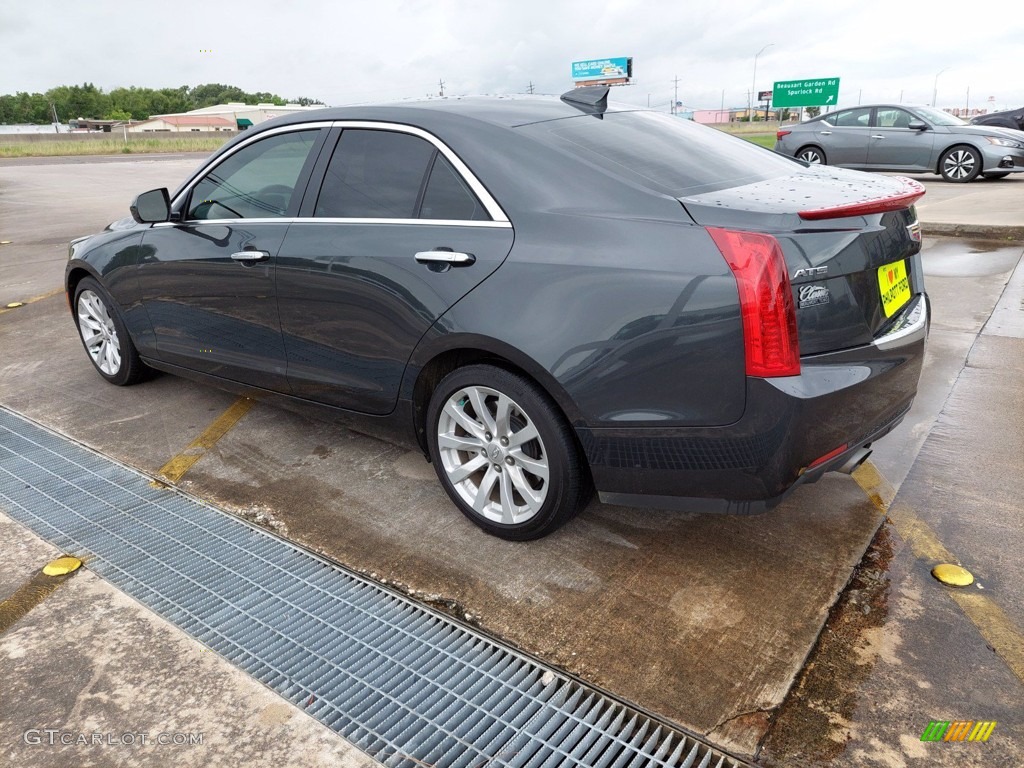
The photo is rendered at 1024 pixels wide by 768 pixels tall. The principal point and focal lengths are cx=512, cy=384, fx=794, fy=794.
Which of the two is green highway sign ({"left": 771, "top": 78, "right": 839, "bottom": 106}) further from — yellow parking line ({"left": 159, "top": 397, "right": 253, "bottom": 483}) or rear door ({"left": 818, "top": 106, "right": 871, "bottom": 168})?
yellow parking line ({"left": 159, "top": 397, "right": 253, "bottom": 483})

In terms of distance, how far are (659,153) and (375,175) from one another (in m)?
1.17

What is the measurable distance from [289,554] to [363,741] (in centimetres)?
112

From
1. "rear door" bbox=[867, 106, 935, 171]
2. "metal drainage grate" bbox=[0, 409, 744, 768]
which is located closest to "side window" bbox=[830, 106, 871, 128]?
"rear door" bbox=[867, 106, 935, 171]

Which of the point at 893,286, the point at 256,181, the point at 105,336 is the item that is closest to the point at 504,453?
the point at 893,286

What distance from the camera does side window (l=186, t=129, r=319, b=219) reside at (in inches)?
143

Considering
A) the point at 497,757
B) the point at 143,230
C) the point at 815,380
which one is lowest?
the point at 497,757

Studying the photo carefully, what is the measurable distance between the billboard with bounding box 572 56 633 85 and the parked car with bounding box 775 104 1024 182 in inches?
3200

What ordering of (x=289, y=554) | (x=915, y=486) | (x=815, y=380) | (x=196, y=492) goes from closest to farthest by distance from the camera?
(x=815, y=380) < (x=289, y=554) < (x=915, y=486) < (x=196, y=492)

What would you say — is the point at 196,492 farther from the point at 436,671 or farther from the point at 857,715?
the point at 857,715

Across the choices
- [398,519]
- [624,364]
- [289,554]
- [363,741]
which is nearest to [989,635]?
[624,364]

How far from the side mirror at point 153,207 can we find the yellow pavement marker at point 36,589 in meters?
1.83

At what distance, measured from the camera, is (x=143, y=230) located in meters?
4.39

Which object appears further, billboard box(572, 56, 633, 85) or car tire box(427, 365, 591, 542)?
billboard box(572, 56, 633, 85)

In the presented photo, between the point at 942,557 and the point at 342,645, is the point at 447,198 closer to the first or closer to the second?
the point at 342,645
